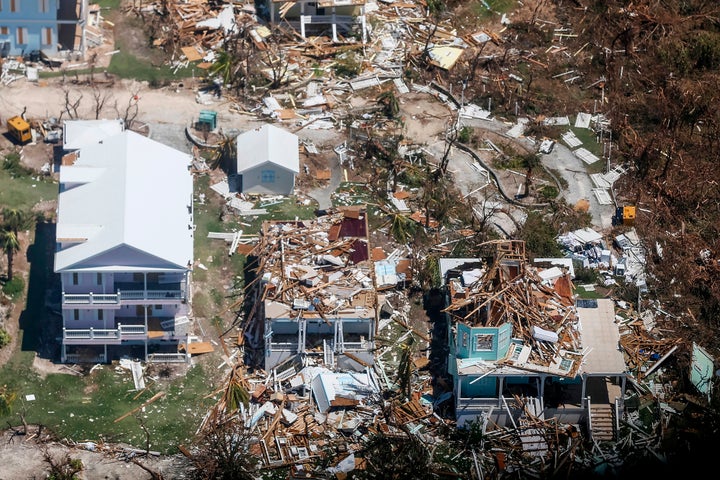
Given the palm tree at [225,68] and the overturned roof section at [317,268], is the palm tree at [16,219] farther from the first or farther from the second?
the palm tree at [225,68]

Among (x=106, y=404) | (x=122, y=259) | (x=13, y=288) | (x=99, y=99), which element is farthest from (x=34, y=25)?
(x=106, y=404)

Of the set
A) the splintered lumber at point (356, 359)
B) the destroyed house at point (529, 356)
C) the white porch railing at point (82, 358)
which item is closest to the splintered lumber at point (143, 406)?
the white porch railing at point (82, 358)

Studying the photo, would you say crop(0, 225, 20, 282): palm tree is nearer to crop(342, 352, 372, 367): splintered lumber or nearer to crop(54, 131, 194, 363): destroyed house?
crop(54, 131, 194, 363): destroyed house

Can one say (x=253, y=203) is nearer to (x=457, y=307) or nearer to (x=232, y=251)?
(x=232, y=251)

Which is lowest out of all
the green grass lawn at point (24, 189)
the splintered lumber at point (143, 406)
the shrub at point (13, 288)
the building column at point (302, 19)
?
the splintered lumber at point (143, 406)

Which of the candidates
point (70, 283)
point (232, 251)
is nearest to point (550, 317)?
point (232, 251)

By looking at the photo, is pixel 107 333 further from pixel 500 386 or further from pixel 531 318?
pixel 531 318
